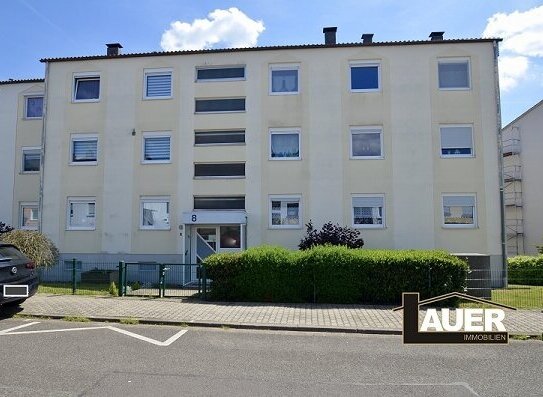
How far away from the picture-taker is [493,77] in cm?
1800

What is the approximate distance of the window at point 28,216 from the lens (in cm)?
2078

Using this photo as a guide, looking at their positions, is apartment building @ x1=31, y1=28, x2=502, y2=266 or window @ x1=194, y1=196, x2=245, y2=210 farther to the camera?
window @ x1=194, y1=196, x2=245, y2=210

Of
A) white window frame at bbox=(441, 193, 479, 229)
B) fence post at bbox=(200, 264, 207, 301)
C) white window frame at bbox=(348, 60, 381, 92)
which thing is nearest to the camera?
fence post at bbox=(200, 264, 207, 301)

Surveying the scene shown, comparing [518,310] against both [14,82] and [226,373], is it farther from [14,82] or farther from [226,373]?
[14,82]

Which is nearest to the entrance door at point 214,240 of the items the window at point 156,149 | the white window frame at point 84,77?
the window at point 156,149

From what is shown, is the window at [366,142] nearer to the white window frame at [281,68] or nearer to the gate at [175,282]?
the white window frame at [281,68]

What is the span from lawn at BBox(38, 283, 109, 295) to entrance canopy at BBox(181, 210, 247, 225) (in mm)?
4185

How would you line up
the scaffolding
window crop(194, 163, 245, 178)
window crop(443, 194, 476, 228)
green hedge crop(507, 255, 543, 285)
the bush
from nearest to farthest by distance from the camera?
green hedge crop(507, 255, 543, 285) → the bush → window crop(443, 194, 476, 228) → window crop(194, 163, 245, 178) → the scaffolding

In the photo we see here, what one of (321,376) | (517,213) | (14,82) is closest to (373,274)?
(321,376)

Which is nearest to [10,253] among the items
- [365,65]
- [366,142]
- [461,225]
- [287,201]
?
[287,201]

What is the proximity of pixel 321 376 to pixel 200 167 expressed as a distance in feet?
46.0

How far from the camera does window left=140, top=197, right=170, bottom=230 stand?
18.8 meters

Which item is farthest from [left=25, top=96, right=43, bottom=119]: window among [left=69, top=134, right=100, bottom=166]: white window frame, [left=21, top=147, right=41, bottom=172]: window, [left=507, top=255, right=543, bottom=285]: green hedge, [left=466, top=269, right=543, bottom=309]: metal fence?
[left=507, top=255, right=543, bottom=285]: green hedge

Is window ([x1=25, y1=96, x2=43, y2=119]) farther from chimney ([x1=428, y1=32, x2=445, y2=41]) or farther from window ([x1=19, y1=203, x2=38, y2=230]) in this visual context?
chimney ([x1=428, y1=32, x2=445, y2=41])
